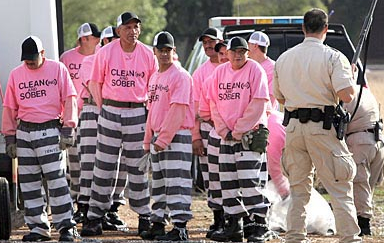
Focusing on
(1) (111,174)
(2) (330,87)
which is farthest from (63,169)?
(2) (330,87)

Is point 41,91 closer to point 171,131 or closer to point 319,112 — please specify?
point 171,131

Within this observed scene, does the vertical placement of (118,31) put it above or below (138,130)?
above

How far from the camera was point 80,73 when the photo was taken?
518 inches

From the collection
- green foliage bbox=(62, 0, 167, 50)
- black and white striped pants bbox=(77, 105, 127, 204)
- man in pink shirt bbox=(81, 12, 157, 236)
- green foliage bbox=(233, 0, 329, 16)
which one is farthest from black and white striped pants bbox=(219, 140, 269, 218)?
green foliage bbox=(233, 0, 329, 16)

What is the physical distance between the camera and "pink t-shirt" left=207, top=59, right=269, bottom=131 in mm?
11438

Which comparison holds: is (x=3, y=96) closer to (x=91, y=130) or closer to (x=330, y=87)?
(x=91, y=130)

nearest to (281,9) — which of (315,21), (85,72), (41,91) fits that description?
(85,72)

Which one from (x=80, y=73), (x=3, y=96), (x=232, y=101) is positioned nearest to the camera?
(x=232, y=101)

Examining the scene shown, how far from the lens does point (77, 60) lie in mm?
13562

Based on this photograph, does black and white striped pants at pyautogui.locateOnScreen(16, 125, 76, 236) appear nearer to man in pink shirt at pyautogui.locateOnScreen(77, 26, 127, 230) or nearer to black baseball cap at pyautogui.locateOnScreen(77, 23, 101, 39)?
man in pink shirt at pyautogui.locateOnScreen(77, 26, 127, 230)

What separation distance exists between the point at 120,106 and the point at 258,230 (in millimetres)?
1819

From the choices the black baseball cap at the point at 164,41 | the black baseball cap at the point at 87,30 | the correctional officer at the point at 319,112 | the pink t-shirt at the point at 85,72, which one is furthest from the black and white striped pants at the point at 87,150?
the correctional officer at the point at 319,112

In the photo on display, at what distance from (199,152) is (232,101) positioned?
1093mm

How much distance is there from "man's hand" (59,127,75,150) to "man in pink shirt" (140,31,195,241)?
0.77 metres
